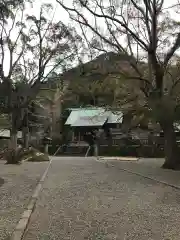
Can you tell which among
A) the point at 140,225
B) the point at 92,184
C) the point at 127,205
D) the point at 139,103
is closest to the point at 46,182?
the point at 92,184

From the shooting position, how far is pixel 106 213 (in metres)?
8.16

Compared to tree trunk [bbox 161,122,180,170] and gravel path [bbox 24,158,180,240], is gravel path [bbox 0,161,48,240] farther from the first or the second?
tree trunk [bbox 161,122,180,170]

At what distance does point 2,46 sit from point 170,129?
46.7ft

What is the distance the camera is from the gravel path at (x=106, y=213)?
652cm

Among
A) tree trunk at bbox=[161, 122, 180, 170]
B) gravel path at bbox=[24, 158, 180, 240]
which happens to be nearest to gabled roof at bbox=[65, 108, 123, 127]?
tree trunk at bbox=[161, 122, 180, 170]

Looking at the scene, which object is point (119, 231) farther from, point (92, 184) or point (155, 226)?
point (92, 184)

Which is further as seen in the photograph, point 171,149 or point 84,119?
point 84,119

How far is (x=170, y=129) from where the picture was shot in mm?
19172

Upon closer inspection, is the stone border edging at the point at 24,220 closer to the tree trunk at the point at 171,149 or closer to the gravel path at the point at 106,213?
the gravel path at the point at 106,213

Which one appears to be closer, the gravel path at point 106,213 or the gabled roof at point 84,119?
the gravel path at point 106,213

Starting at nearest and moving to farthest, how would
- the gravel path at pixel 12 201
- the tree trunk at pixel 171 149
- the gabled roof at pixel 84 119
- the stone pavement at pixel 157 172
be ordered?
the gravel path at pixel 12 201 < the stone pavement at pixel 157 172 < the tree trunk at pixel 171 149 < the gabled roof at pixel 84 119

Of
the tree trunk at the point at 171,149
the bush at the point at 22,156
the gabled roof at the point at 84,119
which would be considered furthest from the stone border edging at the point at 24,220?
the gabled roof at the point at 84,119

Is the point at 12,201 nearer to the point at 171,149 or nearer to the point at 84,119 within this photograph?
the point at 171,149

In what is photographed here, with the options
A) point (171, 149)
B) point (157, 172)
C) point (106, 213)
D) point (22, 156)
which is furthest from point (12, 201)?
point (22, 156)
